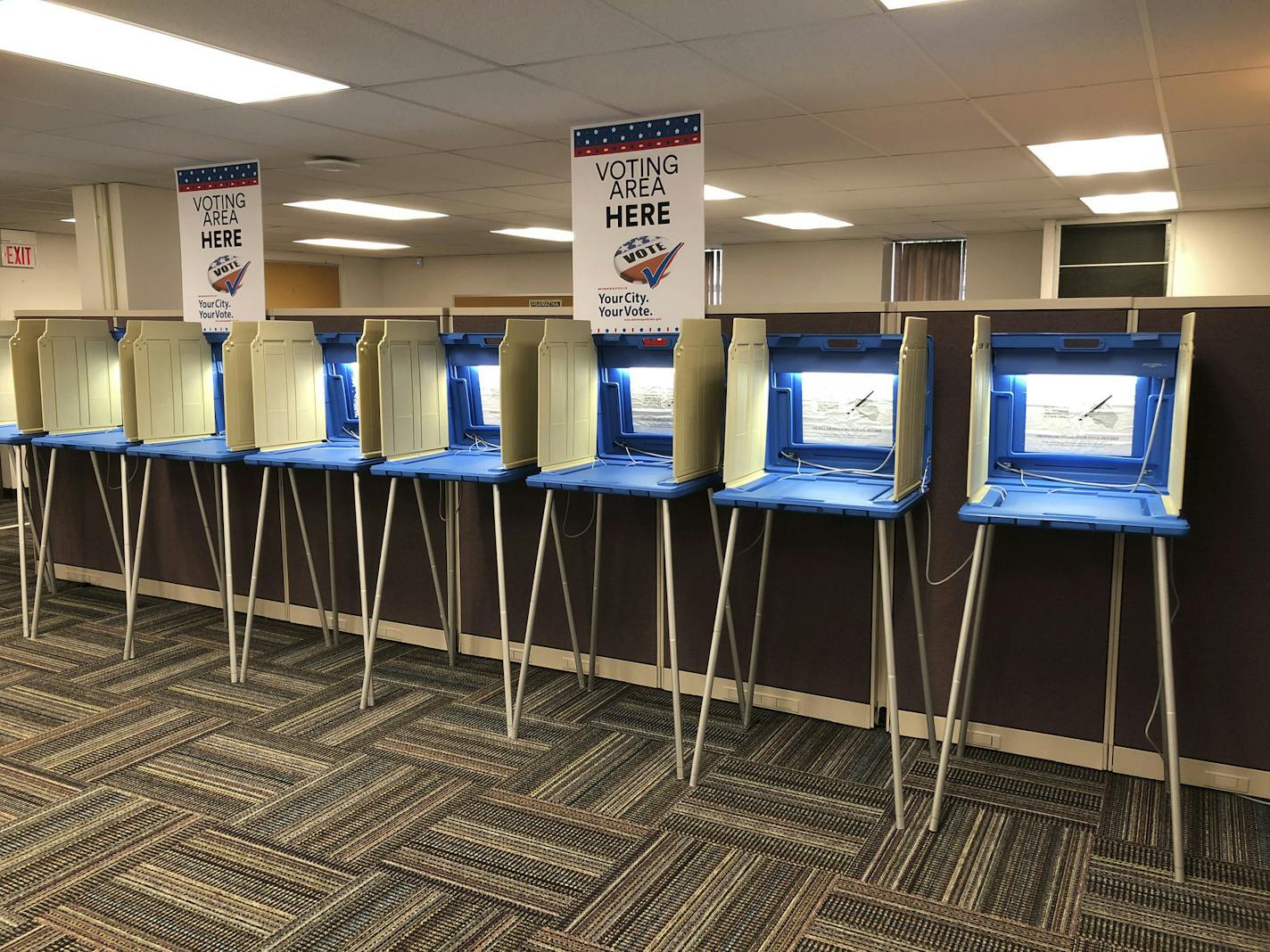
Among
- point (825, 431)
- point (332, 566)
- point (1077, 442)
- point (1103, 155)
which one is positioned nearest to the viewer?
point (1077, 442)

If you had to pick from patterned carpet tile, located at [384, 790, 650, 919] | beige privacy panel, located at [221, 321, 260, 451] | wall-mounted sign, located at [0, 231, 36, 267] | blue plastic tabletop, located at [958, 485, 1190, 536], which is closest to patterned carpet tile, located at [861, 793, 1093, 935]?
patterned carpet tile, located at [384, 790, 650, 919]

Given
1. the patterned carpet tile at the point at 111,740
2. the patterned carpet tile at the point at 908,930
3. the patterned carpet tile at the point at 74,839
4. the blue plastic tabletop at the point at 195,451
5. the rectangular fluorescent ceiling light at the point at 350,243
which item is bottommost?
the patterned carpet tile at the point at 908,930

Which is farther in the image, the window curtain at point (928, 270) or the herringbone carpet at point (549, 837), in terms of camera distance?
the window curtain at point (928, 270)

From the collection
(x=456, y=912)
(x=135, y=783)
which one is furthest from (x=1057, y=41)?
(x=135, y=783)

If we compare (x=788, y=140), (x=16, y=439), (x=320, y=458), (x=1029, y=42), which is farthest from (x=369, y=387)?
(x=788, y=140)

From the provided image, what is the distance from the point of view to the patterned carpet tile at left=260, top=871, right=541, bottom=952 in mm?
2008

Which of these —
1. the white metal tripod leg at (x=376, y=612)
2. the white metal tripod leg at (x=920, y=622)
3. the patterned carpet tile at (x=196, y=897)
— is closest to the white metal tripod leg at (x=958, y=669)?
the white metal tripod leg at (x=920, y=622)

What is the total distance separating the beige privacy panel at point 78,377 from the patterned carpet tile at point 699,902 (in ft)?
9.60

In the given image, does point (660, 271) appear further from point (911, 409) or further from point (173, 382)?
point (173, 382)

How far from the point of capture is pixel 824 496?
96.9 inches

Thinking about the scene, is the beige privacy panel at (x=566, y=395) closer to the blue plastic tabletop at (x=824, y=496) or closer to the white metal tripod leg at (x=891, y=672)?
the blue plastic tabletop at (x=824, y=496)

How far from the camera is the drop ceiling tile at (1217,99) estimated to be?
138 inches

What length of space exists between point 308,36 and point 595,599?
6.40 feet

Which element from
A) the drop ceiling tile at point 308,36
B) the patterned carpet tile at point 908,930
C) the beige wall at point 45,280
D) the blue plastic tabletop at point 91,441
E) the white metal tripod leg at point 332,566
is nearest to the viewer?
the patterned carpet tile at point 908,930
